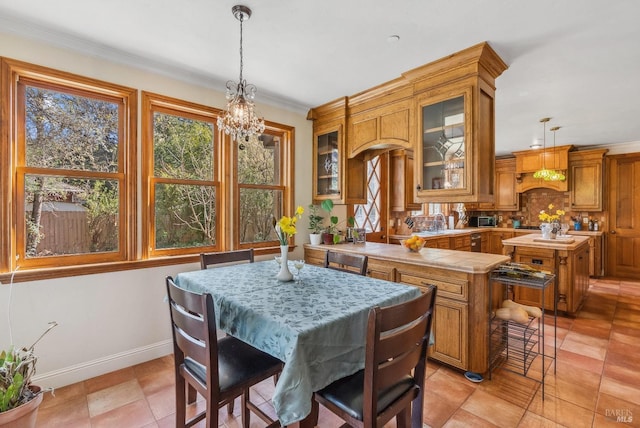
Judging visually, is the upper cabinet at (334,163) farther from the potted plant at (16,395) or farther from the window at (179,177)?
the potted plant at (16,395)

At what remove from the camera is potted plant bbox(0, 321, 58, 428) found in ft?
4.75

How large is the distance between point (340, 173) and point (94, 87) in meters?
2.51

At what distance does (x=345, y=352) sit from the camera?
1.37 meters

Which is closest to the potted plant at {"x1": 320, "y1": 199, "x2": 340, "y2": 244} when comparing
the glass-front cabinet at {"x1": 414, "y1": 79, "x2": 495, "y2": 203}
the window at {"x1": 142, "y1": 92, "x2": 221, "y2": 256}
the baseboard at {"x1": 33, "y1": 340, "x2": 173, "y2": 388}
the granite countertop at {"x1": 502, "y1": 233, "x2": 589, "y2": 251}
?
the glass-front cabinet at {"x1": 414, "y1": 79, "x2": 495, "y2": 203}

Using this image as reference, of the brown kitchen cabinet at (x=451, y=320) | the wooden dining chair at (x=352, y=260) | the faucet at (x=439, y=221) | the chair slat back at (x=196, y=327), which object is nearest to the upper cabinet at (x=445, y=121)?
the brown kitchen cabinet at (x=451, y=320)

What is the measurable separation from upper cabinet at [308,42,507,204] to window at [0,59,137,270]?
247cm

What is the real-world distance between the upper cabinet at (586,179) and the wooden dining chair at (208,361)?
6.93 m

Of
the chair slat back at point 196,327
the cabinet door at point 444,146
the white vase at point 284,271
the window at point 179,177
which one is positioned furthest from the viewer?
the window at point 179,177

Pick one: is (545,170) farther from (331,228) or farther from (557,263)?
(331,228)

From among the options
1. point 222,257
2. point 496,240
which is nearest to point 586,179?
point 496,240

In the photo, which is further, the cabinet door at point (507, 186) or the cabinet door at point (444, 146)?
the cabinet door at point (507, 186)

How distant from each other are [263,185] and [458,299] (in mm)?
2363

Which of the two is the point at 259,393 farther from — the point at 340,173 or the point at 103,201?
the point at 340,173

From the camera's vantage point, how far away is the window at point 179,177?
110 inches
